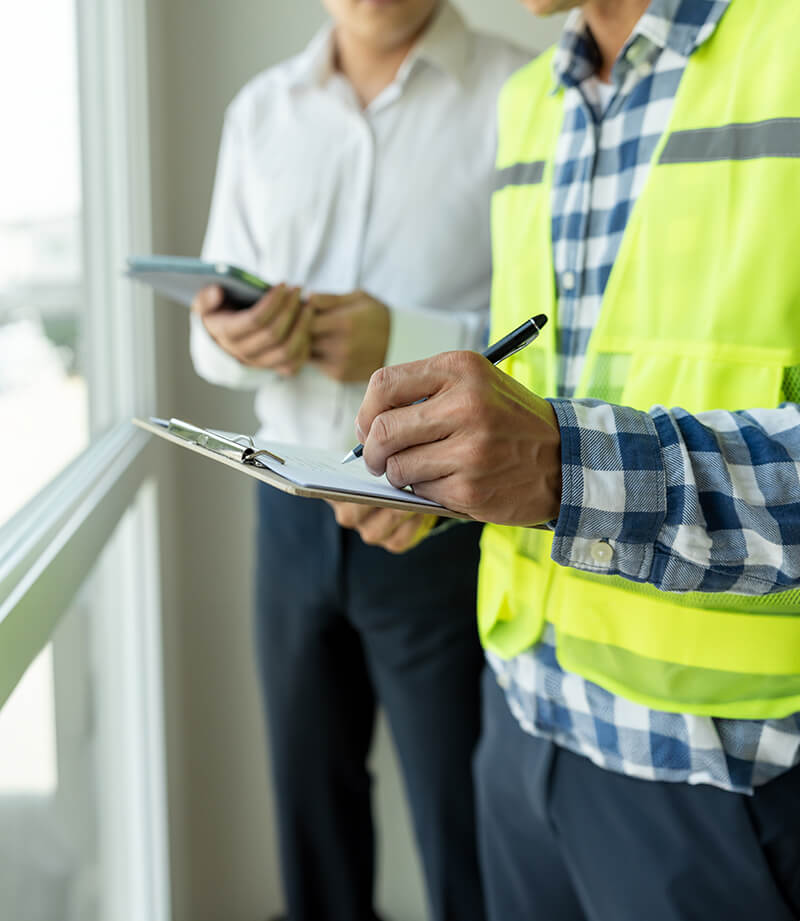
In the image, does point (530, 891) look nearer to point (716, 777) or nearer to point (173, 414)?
point (716, 777)

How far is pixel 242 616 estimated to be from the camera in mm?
1809

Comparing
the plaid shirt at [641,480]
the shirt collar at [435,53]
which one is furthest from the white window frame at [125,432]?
the plaid shirt at [641,480]

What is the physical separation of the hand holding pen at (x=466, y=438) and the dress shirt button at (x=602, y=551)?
4cm

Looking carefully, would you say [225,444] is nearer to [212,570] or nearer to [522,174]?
[522,174]

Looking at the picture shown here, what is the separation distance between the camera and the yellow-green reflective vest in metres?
0.62

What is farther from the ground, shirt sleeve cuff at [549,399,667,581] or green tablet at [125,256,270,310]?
green tablet at [125,256,270,310]

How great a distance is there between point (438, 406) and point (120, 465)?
769 mm

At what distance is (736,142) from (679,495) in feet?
0.92

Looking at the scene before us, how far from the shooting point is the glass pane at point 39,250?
1.00 metres

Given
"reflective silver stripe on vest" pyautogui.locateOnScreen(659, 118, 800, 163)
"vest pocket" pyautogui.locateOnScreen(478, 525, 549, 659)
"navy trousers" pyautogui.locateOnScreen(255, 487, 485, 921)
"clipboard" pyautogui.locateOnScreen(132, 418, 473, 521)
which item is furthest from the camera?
"navy trousers" pyautogui.locateOnScreen(255, 487, 485, 921)

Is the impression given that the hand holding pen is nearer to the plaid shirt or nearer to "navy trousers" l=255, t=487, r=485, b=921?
the plaid shirt

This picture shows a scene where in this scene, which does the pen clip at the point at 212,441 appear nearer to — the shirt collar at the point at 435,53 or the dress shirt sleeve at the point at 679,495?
the dress shirt sleeve at the point at 679,495

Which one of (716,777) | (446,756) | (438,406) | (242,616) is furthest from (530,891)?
(242,616)

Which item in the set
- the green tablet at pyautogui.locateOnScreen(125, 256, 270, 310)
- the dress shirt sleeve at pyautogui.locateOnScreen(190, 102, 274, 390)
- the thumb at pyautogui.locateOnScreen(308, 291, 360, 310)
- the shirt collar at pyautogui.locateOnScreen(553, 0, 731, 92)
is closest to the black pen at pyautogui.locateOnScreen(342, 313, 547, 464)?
the shirt collar at pyautogui.locateOnScreen(553, 0, 731, 92)
